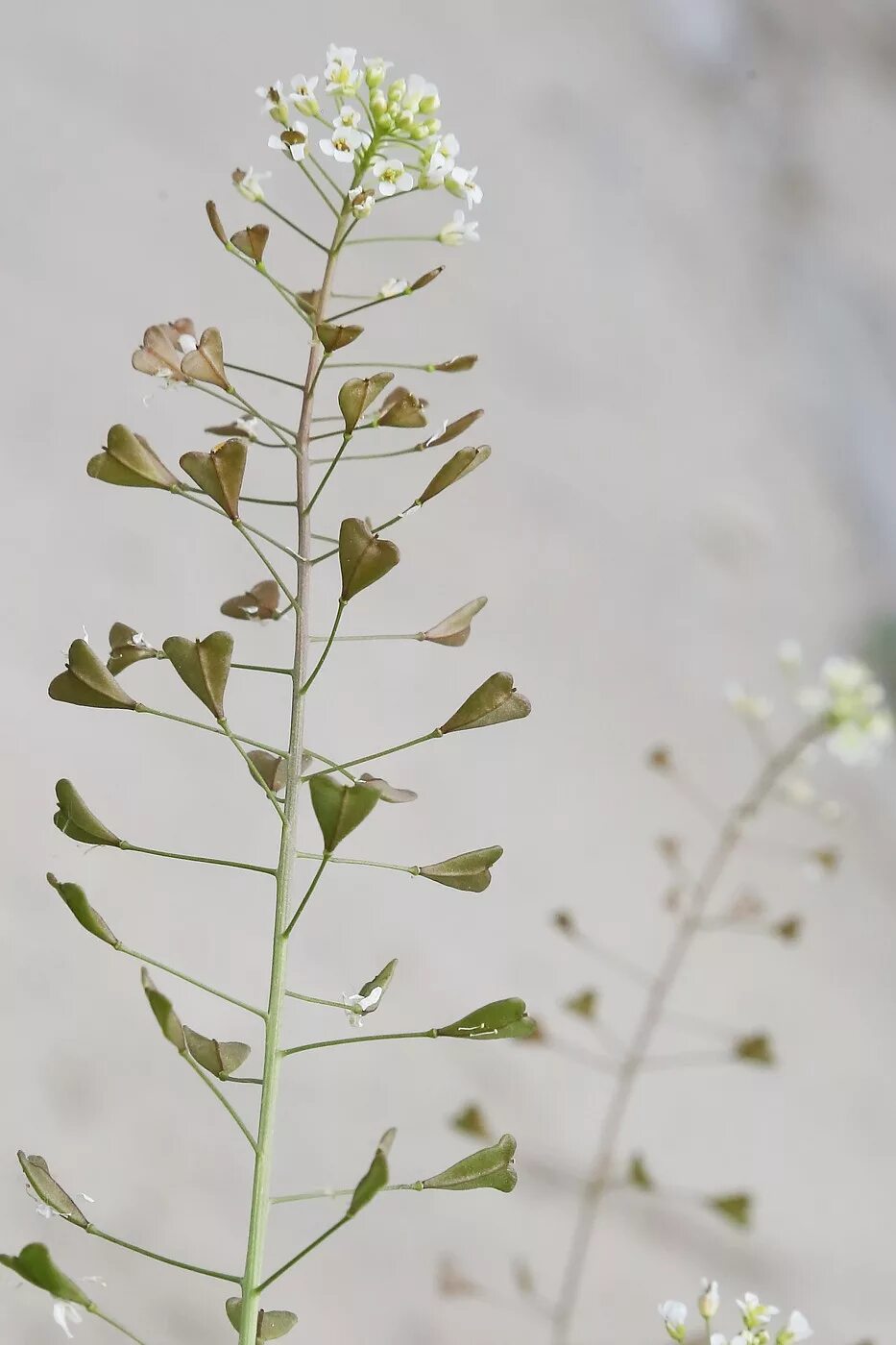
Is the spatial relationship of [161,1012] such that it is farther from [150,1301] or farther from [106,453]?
[150,1301]

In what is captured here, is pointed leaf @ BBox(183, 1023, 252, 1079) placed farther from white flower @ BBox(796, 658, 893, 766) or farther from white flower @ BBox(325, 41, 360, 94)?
white flower @ BBox(796, 658, 893, 766)

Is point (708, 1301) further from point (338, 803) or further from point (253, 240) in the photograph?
point (253, 240)

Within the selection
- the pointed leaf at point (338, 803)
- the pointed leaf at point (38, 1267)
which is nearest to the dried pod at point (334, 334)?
the pointed leaf at point (338, 803)

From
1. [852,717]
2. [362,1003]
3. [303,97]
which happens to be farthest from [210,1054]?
[852,717]


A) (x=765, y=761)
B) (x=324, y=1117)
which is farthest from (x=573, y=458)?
(x=324, y=1117)

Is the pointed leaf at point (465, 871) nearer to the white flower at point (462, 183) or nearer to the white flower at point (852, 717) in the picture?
the white flower at point (462, 183)

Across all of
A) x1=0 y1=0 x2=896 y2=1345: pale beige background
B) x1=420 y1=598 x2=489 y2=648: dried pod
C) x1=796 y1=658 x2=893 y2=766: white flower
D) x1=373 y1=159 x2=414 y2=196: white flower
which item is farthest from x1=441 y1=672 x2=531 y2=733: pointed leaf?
x1=0 y1=0 x2=896 y2=1345: pale beige background
